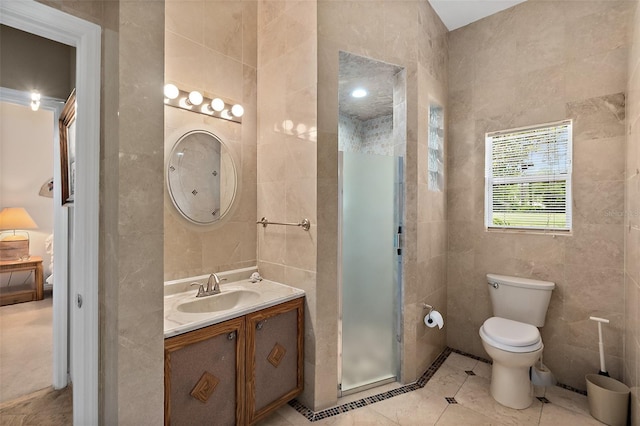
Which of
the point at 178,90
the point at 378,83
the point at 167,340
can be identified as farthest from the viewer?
the point at 378,83

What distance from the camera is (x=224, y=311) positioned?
1.62 metres

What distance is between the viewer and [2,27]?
1656 millimetres

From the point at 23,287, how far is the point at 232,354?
3.15 m

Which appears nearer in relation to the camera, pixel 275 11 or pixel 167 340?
pixel 167 340

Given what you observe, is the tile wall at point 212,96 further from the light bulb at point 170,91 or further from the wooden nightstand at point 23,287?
the wooden nightstand at point 23,287

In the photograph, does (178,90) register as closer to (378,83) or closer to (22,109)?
(378,83)

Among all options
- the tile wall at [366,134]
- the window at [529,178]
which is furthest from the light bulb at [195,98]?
the window at [529,178]

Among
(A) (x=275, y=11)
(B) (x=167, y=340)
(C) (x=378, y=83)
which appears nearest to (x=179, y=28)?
(A) (x=275, y=11)

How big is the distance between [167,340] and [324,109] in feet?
5.19

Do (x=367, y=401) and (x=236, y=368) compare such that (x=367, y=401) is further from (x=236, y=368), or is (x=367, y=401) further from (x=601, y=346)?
(x=601, y=346)

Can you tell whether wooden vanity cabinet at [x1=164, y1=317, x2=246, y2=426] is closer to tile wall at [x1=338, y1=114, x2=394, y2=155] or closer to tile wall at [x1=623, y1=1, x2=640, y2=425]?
tile wall at [x1=623, y1=1, x2=640, y2=425]

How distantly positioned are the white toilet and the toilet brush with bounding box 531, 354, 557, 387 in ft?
0.55

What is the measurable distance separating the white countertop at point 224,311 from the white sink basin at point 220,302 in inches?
1.3

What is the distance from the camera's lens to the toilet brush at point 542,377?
224 cm
